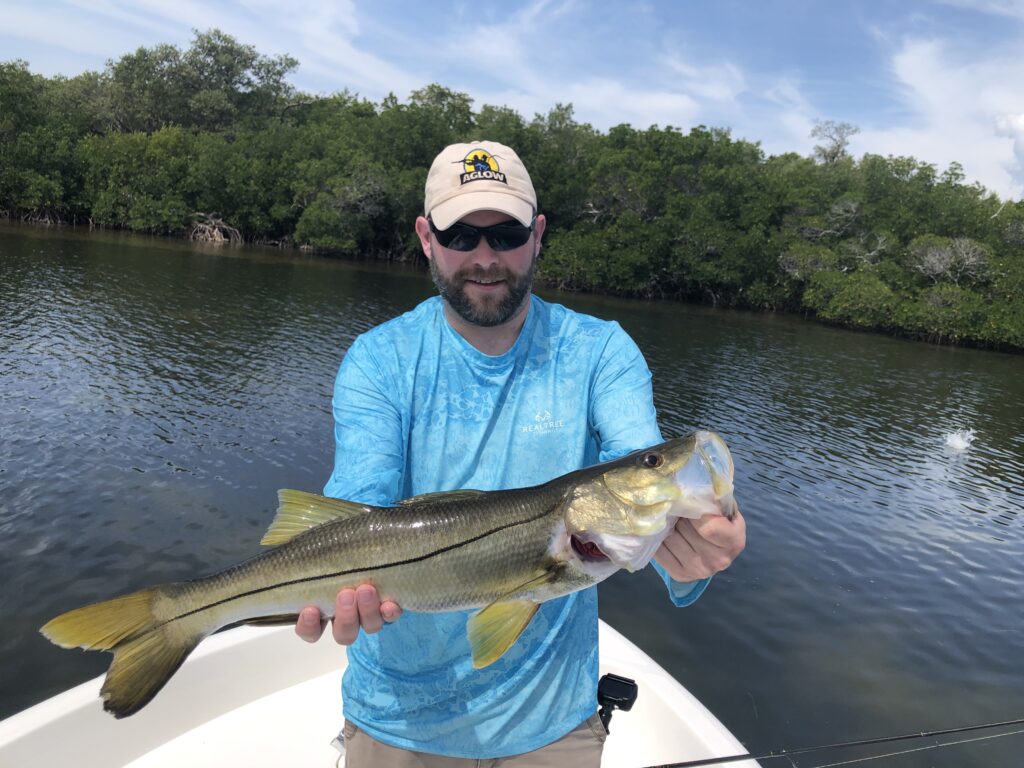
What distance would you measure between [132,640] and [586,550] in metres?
1.72

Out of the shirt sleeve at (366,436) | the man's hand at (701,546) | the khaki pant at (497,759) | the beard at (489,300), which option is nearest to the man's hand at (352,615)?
the shirt sleeve at (366,436)

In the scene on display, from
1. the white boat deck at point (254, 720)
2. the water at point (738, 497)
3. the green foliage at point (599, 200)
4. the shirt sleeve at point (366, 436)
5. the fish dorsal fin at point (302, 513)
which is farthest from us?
the green foliage at point (599, 200)

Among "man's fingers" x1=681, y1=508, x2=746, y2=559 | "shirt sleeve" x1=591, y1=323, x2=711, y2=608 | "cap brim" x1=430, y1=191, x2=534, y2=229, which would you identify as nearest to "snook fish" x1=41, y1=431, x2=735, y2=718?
"man's fingers" x1=681, y1=508, x2=746, y2=559

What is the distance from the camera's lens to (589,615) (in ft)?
10.0

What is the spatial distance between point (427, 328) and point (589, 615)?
145 centimetres

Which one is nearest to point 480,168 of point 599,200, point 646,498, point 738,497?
point 646,498

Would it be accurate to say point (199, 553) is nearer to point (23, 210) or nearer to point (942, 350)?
point (942, 350)

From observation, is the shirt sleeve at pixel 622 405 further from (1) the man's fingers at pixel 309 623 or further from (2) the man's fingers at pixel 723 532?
(1) the man's fingers at pixel 309 623

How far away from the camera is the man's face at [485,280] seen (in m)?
3.07

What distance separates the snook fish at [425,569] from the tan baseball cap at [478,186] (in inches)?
49.5

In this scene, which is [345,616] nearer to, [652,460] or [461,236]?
[652,460]

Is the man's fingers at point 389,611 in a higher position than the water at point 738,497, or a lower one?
higher

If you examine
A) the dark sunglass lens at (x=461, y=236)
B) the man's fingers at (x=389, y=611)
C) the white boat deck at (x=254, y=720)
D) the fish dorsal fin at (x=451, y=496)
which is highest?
the dark sunglass lens at (x=461, y=236)

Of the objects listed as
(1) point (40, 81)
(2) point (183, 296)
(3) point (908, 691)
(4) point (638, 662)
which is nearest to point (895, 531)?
(3) point (908, 691)
